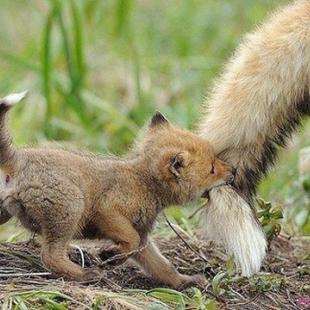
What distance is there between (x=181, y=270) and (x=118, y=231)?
884 millimetres

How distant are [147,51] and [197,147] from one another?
6.06 m

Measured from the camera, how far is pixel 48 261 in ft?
18.7

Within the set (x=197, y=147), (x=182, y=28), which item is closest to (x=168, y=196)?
(x=197, y=147)

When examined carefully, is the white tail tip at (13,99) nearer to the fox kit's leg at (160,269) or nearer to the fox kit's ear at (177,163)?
the fox kit's ear at (177,163)

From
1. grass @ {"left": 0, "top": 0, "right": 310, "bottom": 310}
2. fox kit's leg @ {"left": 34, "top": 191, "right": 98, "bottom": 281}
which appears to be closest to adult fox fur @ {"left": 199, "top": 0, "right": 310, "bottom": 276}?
fox kit's leg @ {"left": 34, "top": 191, "right": 98, "bottom": 281}

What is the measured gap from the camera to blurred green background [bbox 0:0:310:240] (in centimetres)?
940

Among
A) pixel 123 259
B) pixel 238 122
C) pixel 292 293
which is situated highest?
pixel 238 122

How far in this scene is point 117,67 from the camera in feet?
38.1

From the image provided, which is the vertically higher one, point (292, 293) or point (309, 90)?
point (309, 90)

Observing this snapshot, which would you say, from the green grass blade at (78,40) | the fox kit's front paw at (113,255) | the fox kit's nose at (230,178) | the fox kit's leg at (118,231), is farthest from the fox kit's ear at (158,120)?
the green grass blade at (78,40)

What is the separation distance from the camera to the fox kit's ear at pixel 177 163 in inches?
235

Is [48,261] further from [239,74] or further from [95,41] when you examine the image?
[95,41]

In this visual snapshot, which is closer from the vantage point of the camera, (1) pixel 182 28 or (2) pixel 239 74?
(2) pixel 239 74

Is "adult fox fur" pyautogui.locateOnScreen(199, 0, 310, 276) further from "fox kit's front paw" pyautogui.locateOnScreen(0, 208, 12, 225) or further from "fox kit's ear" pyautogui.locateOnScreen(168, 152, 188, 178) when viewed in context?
"fox kit's front paw" pyautogui.locateOnScreen(0, 208, 12, 225)
